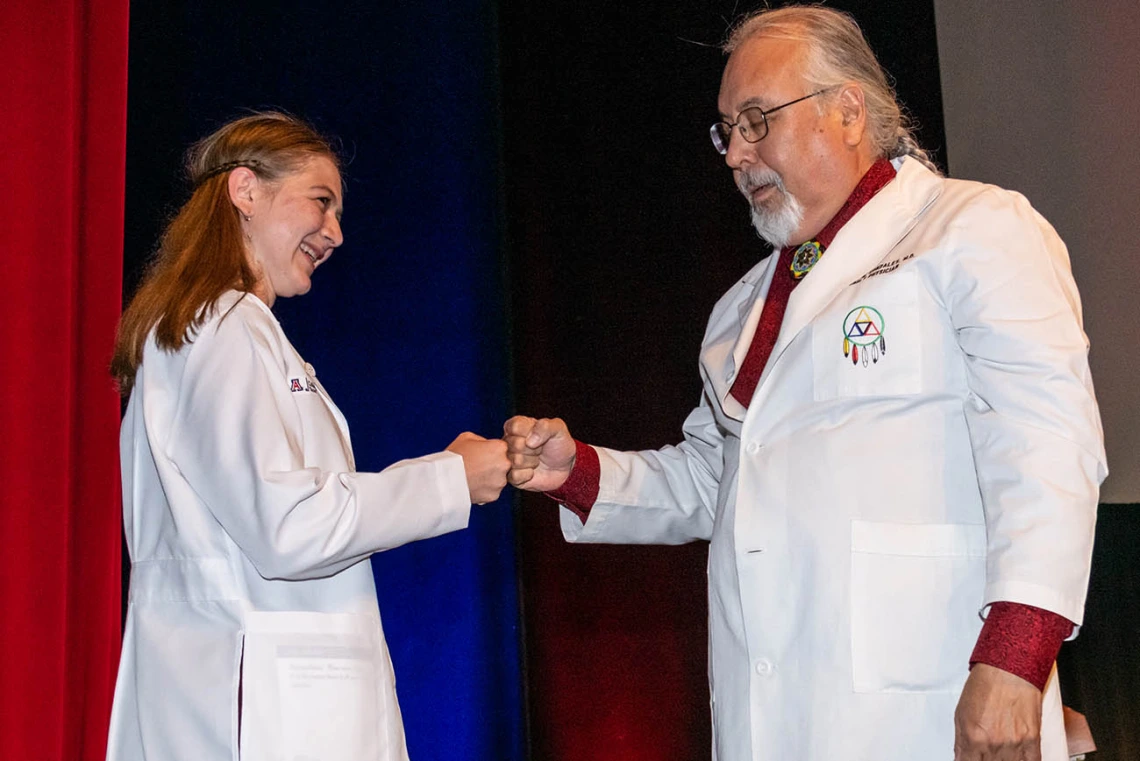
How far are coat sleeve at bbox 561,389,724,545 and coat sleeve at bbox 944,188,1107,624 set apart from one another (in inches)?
27.0

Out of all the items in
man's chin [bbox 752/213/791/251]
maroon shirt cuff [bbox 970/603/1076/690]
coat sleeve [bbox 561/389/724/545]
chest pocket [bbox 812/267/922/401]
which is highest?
man's chin [bbox 752/213/791/251]

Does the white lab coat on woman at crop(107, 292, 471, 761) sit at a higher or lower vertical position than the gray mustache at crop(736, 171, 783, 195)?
lower

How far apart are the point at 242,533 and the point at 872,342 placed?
36.6 inches

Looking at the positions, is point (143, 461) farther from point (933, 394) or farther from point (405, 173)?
point (405, 173)

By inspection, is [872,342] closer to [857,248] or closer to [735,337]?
[857,248]

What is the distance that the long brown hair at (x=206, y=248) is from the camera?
1.68 meters

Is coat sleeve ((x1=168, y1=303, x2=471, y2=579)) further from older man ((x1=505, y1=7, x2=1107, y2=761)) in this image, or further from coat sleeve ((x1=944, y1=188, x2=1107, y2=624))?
coat sleeve ((x1=944, y1=188, x2=1107, y2=624))

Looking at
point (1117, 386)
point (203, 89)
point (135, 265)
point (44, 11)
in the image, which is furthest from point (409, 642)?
point (1117, 386)

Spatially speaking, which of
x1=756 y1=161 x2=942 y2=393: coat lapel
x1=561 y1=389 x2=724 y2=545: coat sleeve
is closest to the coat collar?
x1=756 y1=161 x2=942 y2=393: coat lapel

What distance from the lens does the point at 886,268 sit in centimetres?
167

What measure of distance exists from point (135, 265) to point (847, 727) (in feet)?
6.34

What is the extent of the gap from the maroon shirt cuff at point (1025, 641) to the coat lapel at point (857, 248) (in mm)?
524

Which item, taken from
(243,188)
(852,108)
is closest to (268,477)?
(243,188)

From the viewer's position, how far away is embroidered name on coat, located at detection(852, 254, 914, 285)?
5.39 ft
